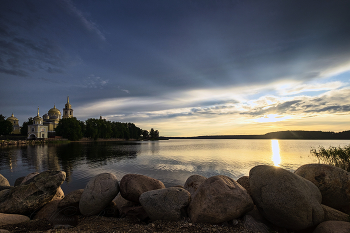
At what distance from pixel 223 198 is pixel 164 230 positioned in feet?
7.12

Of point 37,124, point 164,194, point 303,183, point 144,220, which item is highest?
point 37,124

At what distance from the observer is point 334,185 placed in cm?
777

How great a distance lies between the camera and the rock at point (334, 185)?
305 inches

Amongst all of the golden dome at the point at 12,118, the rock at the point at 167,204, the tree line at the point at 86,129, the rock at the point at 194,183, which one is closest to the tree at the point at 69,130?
the tree line at the point at 86,129

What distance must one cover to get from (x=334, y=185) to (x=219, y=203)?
5.17 metres

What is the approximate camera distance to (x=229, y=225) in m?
6.34

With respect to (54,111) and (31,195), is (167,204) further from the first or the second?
(54,111)

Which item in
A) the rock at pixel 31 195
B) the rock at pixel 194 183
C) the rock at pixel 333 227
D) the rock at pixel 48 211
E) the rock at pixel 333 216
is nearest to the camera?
the rock at pixel 333 227

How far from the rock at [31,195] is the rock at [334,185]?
1170 centimetres

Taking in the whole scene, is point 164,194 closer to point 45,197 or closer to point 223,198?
point 223,198

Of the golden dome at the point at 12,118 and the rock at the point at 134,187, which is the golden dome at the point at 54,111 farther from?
the rock at the point at 134,187

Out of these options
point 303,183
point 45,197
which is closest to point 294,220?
point 303,183

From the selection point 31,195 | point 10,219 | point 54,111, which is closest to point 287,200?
point 10,219

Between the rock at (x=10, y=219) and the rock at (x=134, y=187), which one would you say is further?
the rock at (x=134, y=187)
